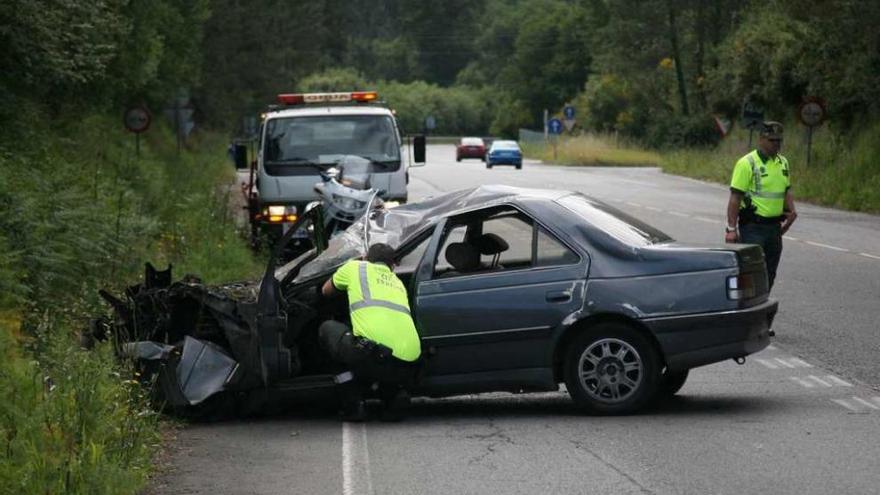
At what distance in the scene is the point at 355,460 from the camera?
8977 mm

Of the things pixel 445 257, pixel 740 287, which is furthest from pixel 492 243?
pixel 740 287

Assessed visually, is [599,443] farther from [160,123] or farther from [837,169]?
[160,123]

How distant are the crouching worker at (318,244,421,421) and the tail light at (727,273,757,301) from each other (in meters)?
2.06

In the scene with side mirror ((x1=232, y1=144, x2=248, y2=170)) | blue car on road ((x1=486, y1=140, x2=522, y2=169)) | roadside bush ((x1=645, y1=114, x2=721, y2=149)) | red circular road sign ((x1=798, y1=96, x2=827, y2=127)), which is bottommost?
blue car on road ((x1=486, y1=140, x2=522, y2=169))

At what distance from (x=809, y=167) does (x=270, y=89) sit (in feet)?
117

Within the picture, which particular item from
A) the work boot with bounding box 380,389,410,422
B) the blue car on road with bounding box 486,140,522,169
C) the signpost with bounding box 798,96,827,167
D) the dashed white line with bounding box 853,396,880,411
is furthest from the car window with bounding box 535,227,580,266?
the blue car on road with bounding box 486,140,522,169

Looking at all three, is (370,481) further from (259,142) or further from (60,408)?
(259,142)

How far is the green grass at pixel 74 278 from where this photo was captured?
26.0 feet

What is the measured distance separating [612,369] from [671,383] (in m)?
0.96

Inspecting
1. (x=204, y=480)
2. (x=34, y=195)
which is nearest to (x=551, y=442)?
(x=204, y=480)

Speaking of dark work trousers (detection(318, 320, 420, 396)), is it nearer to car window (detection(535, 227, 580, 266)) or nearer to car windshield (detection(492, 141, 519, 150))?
car window (detection(535, 227, 580, 266))

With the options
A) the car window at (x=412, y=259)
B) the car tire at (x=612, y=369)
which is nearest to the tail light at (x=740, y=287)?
the car tire at (x=612, y=369)

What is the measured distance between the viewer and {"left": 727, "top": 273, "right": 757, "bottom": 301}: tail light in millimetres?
9977

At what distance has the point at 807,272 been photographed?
1920cm
